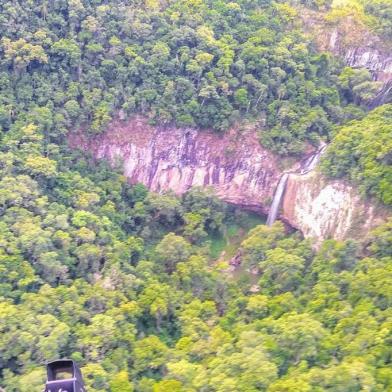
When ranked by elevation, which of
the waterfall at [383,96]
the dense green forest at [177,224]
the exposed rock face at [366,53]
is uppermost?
the exposed rock face at [366,53]

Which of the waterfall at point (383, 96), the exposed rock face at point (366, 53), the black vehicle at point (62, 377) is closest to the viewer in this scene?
the black vehicle at point (62, 377)

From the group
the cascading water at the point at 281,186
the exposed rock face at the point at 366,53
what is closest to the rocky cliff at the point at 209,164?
the cascading water at the point at 281,186

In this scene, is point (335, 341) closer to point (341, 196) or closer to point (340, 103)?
point (341, 196)

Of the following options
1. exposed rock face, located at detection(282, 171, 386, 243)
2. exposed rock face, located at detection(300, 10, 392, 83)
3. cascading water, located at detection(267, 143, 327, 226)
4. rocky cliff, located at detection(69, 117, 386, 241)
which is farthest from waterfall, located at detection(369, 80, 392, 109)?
exposed rock face, located at detection(282, 171, 386, 243)

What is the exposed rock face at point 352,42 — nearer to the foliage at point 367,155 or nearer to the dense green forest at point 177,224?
the dense green forest at point 177,224

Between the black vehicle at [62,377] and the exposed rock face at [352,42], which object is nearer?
the black vehicle at [62,377]

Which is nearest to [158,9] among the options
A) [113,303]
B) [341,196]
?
[341,196]

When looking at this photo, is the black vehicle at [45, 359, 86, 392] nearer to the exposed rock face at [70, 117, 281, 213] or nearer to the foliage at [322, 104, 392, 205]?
the foliage at [322, 104, 392, 205]
